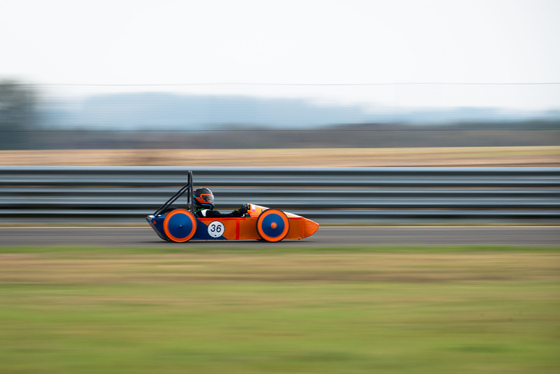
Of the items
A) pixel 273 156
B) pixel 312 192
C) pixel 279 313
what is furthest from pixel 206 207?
pixel 273 156

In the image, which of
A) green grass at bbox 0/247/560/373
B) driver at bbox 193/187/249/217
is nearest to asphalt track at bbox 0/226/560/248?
driver at bbox 193/187/249/217

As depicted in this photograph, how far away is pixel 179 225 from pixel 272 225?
3.81ft

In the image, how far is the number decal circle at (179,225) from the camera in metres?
8.80

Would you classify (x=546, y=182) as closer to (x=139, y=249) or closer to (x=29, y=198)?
(x=139, y=249)

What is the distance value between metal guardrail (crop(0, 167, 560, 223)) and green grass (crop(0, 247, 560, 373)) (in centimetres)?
374

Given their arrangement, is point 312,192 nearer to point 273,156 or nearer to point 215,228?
point 273,156

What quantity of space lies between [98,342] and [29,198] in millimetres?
7821

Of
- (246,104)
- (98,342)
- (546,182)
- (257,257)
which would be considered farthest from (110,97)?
(98,342)

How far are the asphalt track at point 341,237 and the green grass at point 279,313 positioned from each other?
3.92 feet

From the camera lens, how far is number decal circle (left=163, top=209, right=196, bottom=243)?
8797mm

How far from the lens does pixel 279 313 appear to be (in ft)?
16.1

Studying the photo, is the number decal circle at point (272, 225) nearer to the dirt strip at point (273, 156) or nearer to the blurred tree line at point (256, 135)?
the blurred tree line at point (256, 135)

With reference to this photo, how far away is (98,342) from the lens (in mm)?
4125

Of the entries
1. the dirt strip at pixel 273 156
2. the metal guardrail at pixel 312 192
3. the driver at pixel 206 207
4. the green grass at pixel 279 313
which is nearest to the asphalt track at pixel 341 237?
the driver at pixel 206 207
